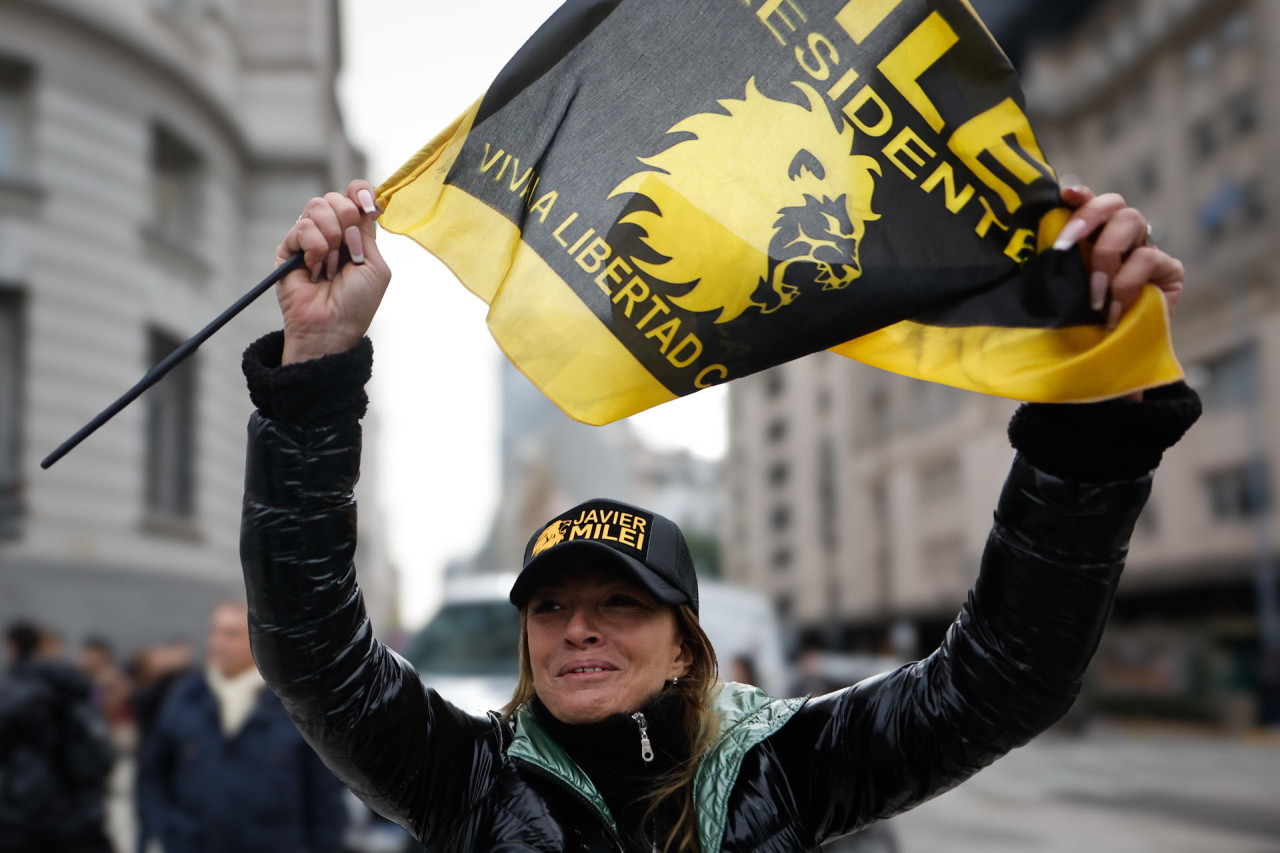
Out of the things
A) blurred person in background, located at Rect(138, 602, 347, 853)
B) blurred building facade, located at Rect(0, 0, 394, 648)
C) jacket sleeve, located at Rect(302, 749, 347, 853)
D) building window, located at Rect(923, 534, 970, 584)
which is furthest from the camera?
building window, located at Rect(923, 534, 970, 584)

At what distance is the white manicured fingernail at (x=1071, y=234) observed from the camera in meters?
2.01

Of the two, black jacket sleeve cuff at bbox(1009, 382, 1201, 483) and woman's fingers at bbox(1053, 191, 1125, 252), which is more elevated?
woman's fingers at bbox(1053, 191, 1125, 252)

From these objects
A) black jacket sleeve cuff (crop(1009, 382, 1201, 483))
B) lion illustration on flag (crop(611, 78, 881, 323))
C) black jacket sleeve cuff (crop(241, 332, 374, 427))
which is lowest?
black jacket sleeve cuff (crop(1009, 382, 1201, 483))

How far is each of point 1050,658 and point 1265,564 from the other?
29.8 metres

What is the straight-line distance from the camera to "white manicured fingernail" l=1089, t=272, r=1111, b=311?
2.00 metres

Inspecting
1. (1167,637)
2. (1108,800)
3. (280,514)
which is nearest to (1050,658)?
(280,514)

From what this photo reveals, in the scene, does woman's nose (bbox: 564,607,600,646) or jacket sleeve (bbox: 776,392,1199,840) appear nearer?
jacket sleeve (bbox: 776,392,1199,840)

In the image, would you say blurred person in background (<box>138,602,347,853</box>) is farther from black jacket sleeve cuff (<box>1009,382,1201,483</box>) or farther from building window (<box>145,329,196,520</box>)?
building window (<box>145,329,196,520</box>)

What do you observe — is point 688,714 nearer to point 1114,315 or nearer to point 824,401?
point 1114,315

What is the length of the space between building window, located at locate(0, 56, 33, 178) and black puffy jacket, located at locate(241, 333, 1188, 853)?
1559 centimetres

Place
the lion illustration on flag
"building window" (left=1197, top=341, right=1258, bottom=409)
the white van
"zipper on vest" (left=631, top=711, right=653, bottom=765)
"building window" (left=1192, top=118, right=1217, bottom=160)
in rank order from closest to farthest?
"zipper on vest" (left=631, top=711, right=653, bottom=765), the lion illustration on flag, the white van, "building window" (left=1197, top=341, right=1258, bottom=409), "building window" (left=1192, top=118, right=1217, bottom=160)

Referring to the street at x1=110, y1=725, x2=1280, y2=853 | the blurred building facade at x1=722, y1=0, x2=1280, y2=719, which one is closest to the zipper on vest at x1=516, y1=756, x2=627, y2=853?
the street at x1=110, y1=725, x2=1280, y2=853

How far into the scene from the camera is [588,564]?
2234 millimetres

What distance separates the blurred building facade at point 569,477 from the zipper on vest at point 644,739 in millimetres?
74486
